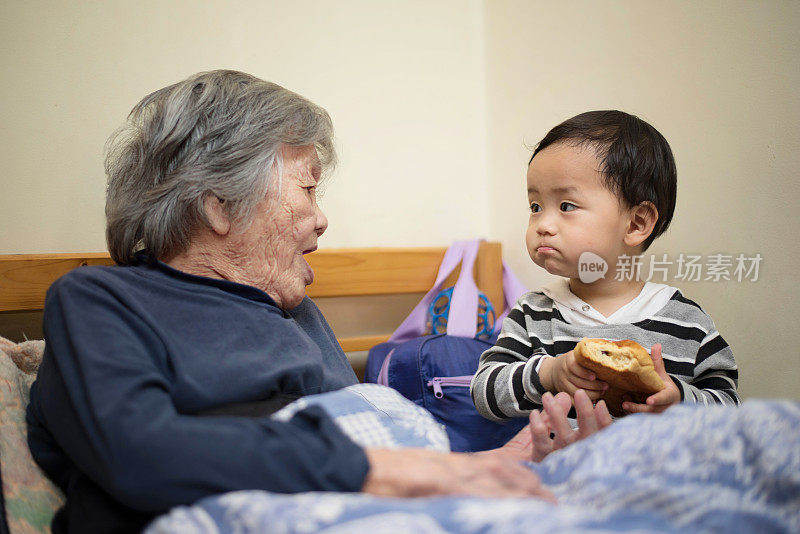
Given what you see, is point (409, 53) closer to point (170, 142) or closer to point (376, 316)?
point (376, 316)

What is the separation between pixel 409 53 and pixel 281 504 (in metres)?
1.73

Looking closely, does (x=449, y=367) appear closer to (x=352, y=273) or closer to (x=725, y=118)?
(x=352, y=273)

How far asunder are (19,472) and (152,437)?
0.35m

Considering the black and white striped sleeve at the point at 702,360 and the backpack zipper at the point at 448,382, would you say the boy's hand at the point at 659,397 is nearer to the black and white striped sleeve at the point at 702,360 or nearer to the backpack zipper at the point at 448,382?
the black and white striped sleeve at the point at 702,360

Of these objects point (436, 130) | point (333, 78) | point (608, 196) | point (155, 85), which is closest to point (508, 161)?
point (436, 130)

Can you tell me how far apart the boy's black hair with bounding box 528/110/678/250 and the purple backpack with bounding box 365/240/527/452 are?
0.57 metres

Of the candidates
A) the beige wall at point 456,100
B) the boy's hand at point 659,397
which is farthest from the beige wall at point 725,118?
the boy's hand at point 659,397

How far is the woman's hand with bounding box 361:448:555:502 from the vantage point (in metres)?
0.71

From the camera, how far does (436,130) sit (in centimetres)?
208

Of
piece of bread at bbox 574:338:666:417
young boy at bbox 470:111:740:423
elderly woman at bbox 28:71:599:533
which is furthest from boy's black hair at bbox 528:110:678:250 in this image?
elderly woman at bbox 28:71:599:533

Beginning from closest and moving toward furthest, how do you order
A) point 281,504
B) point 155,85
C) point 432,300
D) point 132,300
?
1. point 281,504
2. point 132,300
3. point 155,85
4. point 432,300

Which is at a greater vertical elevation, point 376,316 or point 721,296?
point 721,296

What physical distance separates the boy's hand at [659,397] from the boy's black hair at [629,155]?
33 centimetres

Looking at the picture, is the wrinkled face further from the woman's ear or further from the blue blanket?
the blue blanket
